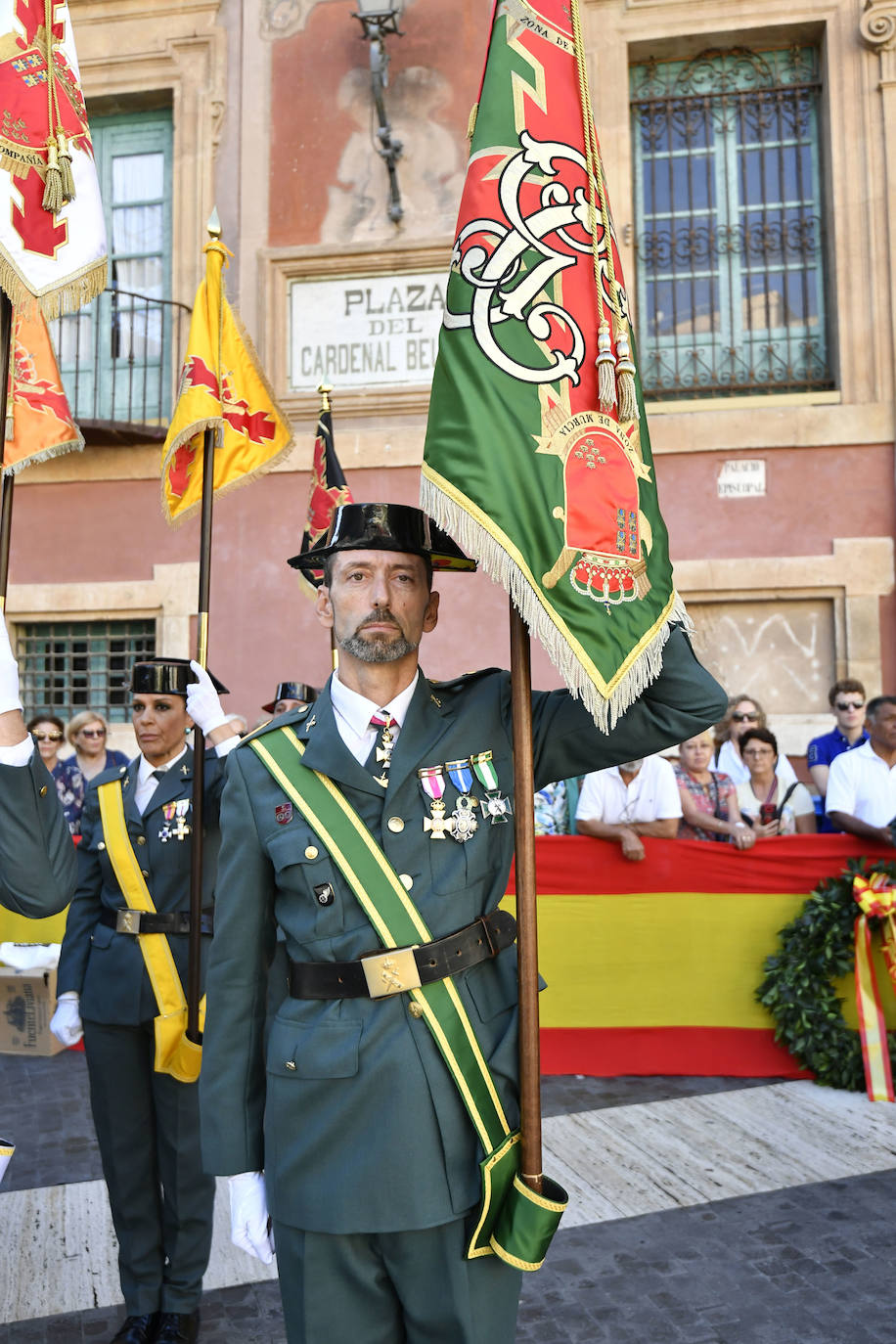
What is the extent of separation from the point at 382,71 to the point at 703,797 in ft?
25.1

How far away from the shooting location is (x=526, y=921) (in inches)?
87.4

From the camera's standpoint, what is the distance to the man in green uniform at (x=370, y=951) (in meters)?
2.14

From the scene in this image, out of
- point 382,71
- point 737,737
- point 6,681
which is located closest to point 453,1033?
point 6,681

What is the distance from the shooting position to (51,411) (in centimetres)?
434

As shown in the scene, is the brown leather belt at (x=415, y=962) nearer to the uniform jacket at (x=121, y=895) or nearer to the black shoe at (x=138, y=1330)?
the uniform jacket at (x=121, y=895)

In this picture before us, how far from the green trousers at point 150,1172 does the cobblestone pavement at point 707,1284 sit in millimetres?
174

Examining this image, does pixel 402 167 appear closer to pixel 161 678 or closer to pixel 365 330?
pixel 365 330

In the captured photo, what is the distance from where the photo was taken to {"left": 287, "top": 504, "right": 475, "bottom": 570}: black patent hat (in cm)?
241

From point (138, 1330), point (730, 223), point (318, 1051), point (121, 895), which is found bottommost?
point (138, 1330)

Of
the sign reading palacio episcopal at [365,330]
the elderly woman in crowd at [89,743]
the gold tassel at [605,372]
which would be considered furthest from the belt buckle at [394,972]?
the sign reading palacio episcopal at [365,330]

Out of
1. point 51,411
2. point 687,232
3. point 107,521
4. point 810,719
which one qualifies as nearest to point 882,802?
point 810,719

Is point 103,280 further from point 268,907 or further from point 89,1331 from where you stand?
point 89,1331

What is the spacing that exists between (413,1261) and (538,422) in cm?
167

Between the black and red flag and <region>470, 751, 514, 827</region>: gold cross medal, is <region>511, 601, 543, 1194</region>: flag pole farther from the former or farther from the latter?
the black and red flag
